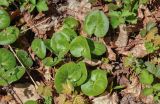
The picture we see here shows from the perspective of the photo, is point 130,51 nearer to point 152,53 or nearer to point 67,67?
point 152,53

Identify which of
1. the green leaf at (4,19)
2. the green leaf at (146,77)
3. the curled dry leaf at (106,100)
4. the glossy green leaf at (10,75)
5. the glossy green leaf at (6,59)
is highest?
the green leaf at (4,19)

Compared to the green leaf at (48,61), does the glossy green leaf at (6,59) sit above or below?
above

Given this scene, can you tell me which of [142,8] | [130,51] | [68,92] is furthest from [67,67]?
[142,8]

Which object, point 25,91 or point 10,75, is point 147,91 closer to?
point 25,91

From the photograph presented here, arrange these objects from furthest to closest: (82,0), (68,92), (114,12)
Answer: (82,0), (114,12), (68,92)

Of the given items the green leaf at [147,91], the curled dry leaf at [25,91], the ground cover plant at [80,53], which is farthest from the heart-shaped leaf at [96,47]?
the curled dry leaf at [25,91]

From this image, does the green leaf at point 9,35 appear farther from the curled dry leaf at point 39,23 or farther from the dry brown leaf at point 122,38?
the dry brown leaf at point 122,38

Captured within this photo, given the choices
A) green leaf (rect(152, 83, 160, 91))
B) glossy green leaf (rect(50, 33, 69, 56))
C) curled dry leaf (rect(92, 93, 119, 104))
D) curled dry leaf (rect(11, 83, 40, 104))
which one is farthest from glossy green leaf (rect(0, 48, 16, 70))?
green leaf (rect(152, 83, 160, 91))

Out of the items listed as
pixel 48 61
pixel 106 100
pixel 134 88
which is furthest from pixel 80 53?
pixel 134 88

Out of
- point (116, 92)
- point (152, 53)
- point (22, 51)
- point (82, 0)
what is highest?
point (82, 0)
